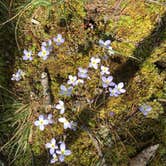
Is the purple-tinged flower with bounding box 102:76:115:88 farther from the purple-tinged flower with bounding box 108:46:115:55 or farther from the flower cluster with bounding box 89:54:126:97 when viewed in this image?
the purple-tinged flower with bounding box 108:46:115:55

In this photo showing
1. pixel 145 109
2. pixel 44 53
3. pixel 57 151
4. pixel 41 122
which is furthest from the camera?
pixel 44 53

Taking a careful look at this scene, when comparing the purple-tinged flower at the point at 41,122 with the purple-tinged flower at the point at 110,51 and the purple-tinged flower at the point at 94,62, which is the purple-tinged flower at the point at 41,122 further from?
the purple-tinged flower at the point at 110,51

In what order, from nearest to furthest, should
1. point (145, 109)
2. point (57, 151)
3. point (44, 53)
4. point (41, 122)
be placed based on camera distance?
Result: point (57, 151)
point (41, 122)
point (145, 109)
point (44, 53)

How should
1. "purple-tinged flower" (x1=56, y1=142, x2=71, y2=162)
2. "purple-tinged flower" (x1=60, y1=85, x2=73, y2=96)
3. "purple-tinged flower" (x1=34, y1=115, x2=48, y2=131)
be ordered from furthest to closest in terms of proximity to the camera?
"purple-tinged flower" (x1=60, y1=85, x2=73, y2=96) → "purple-tinged flower" (x1=34, y1=115, x2=48, y2=131) → "purple-tinged flower" (x1=56, y1=142, x2=71, y2=162)

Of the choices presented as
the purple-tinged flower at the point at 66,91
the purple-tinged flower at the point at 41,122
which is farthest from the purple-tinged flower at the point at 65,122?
the purple-tinged flower at the point at 66,91

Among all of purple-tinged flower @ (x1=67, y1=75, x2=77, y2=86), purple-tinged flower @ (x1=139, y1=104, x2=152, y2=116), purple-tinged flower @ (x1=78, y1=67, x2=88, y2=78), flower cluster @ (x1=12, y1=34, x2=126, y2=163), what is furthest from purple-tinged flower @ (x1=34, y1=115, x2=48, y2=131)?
purple-tinged flower @ (x1=139, y1=104, x2=152, y2=116)

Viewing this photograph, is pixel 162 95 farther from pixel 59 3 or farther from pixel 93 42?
pixel 59 3

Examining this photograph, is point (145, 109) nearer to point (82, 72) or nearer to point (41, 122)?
point (82, 72)

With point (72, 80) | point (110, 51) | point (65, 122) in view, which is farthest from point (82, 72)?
point (65, 122)
